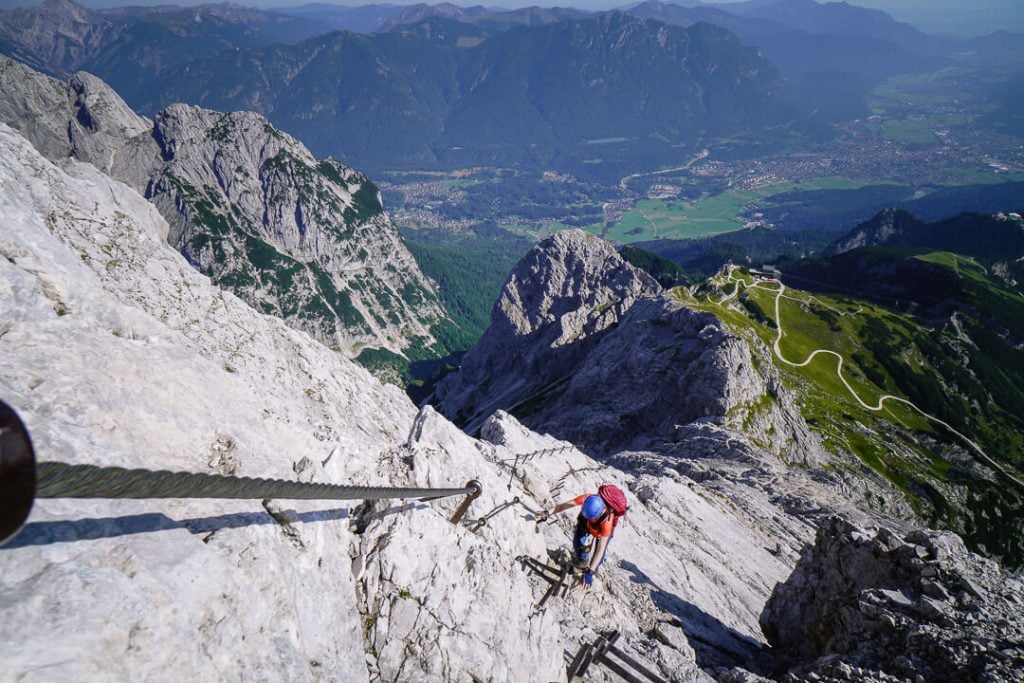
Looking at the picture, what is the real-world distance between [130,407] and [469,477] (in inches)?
495

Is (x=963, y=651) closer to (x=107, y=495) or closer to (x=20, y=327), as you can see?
(x=107, y=495)

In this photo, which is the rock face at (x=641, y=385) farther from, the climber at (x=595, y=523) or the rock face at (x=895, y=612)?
the climber at (x=595, y=523)

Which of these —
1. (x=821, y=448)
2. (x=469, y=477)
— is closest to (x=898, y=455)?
(x=821, y=448)

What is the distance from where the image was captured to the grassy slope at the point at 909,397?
342 feet

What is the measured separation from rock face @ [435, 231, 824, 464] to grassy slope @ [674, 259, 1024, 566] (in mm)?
12662

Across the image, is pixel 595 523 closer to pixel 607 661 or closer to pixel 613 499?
pixel 613 499

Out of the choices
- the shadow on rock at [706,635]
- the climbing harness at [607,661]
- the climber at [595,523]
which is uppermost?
the climber at [595,523]

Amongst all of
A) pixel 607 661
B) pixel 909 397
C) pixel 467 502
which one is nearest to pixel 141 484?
pixel 467 502

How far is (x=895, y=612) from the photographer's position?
2311 cm

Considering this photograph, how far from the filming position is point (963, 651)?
1975 centimetres

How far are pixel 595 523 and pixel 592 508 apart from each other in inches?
26.4

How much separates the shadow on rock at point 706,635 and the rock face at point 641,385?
54.8 meters

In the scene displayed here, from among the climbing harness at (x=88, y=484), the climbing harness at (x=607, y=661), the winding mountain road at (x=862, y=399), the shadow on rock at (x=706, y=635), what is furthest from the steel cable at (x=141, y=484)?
the winding mountain road at (x=862, y=399)

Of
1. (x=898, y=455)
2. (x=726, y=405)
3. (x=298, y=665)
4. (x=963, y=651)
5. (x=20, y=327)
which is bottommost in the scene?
(x=898, y=455)
